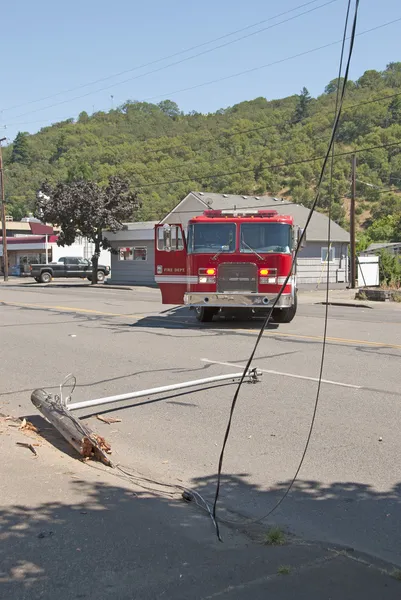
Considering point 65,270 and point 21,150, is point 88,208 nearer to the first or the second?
point 65,270

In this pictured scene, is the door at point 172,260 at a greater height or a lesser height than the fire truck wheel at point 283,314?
greater

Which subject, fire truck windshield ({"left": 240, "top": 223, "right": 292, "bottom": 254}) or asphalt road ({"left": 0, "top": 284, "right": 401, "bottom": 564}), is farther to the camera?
fire truck windshield ({"left": 240, "top": 223, "right": 292, "bottom": 254})

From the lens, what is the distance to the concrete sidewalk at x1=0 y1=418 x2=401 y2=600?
11.4 feet

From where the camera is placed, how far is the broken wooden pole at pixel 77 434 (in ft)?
19.0

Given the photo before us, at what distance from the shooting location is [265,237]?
15.6m

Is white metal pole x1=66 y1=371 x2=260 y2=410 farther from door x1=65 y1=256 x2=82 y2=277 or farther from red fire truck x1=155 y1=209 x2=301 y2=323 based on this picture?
door x1=65 y1=256 x2=82 y2=277

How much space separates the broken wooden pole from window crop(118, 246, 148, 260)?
37182 millimetres

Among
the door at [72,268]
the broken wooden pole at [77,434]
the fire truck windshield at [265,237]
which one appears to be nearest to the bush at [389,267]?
the fire truck windshield at [265,237]

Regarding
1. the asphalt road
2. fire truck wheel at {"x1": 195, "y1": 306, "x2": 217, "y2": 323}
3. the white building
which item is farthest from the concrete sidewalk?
the white building

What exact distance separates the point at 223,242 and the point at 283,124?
4031 cm

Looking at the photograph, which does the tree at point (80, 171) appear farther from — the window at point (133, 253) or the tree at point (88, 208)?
the tree at point (88, 208)

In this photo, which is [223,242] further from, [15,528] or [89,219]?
[89,219]

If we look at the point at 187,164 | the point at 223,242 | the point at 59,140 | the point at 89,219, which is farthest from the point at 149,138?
the point at 223,242

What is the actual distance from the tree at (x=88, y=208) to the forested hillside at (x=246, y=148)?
21.4 feet
